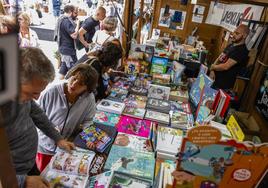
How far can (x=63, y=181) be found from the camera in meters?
1.17

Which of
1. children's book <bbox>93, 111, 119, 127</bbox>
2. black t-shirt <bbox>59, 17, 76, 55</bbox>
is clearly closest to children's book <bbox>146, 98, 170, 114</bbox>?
children's book <bbox>93, 111, 119, 127</bbox>

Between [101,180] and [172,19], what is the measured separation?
519 centimetres

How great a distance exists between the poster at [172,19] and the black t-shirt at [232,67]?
117 inches

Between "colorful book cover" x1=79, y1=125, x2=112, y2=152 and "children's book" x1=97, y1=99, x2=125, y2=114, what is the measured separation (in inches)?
16.6

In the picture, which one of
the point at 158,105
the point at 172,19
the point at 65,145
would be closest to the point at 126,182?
the point at 65,145

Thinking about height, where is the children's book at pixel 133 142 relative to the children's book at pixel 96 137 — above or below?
below

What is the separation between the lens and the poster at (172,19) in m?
5.43

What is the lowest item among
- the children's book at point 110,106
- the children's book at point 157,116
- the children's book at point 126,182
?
the children's book at point 157,116

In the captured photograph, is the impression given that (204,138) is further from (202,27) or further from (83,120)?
(202,27)

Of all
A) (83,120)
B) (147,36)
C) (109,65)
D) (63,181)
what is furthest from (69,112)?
(147,36)

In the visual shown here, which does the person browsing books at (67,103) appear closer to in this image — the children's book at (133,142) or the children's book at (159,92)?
the children's book at (133,142)

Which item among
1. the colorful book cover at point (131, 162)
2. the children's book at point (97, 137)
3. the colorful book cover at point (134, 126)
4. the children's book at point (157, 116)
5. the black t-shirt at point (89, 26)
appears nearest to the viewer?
the colorful book cover at point (131, 162)

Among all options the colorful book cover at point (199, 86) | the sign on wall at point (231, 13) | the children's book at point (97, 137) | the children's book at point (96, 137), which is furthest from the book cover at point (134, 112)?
the sign on wall at point (231, 13)

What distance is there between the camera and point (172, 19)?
18.2ft
